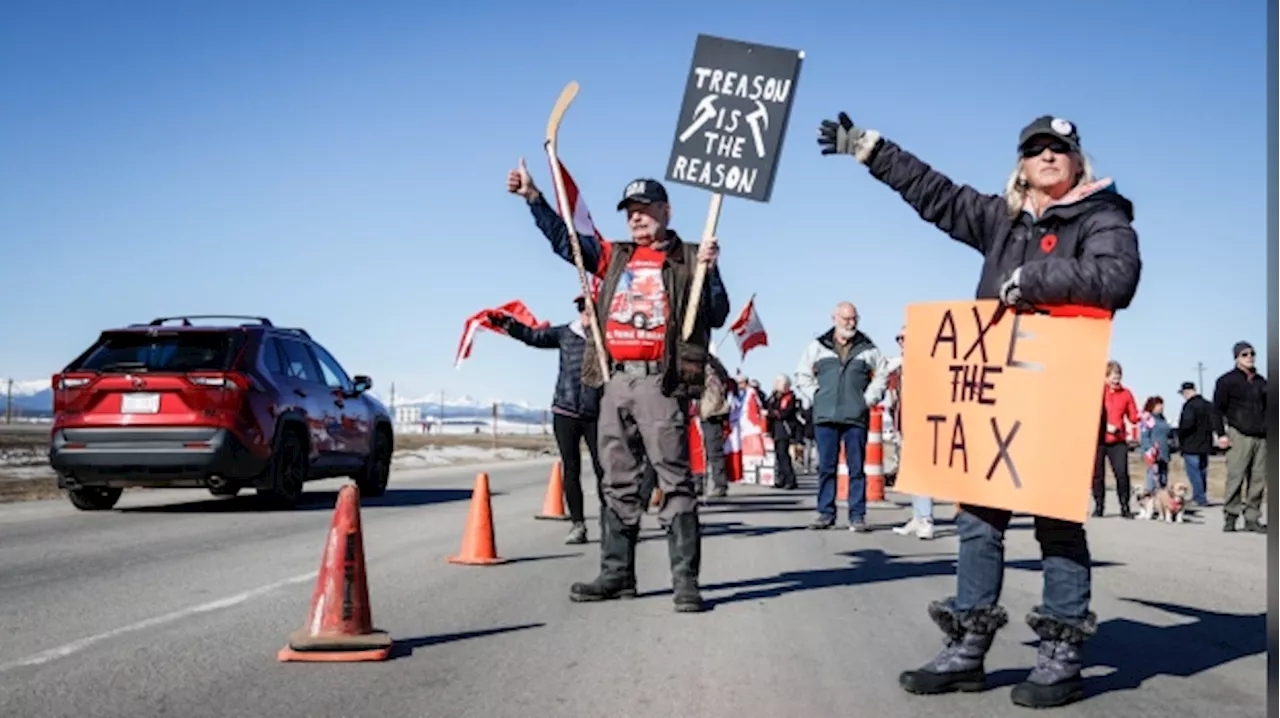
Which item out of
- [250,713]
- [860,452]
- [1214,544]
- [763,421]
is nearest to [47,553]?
[250,713]

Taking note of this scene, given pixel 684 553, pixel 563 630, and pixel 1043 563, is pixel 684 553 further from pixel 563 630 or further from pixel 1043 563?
pixel 1043 563

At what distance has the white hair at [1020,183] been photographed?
4.56 meters

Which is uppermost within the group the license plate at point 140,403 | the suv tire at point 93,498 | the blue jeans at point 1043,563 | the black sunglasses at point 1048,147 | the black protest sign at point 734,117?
the black protest sign at point 734,117

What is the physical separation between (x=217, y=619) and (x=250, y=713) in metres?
2.08

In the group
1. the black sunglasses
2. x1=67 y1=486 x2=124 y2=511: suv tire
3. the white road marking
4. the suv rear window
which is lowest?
x1=67 y1=486 x2=124 y2=511: suv tire

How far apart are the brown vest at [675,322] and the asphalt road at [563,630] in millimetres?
1171

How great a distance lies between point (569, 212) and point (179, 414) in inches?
254

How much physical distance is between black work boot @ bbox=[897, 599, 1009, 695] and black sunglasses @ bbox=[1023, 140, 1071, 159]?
5.34 ft

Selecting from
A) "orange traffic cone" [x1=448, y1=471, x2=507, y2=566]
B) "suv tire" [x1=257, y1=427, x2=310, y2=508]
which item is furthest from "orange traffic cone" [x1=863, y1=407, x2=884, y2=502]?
"orange traffic cone" [x1=448, y1=471, x2=507, y2=566]

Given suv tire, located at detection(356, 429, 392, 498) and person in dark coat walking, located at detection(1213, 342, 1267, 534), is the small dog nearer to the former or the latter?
person in dark coat walking, located at detection(1213, 342, 1267, 534)

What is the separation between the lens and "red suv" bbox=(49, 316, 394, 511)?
11.9 meters

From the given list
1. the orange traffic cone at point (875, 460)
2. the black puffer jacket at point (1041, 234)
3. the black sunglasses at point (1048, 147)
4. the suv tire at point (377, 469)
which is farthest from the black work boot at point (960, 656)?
the suv tire at point (377, 469)

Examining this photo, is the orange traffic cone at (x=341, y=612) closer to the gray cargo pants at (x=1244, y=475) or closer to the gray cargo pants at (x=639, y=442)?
the gray cargo pants at (x=639, y=442)

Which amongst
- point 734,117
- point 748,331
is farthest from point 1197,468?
point 734,117
